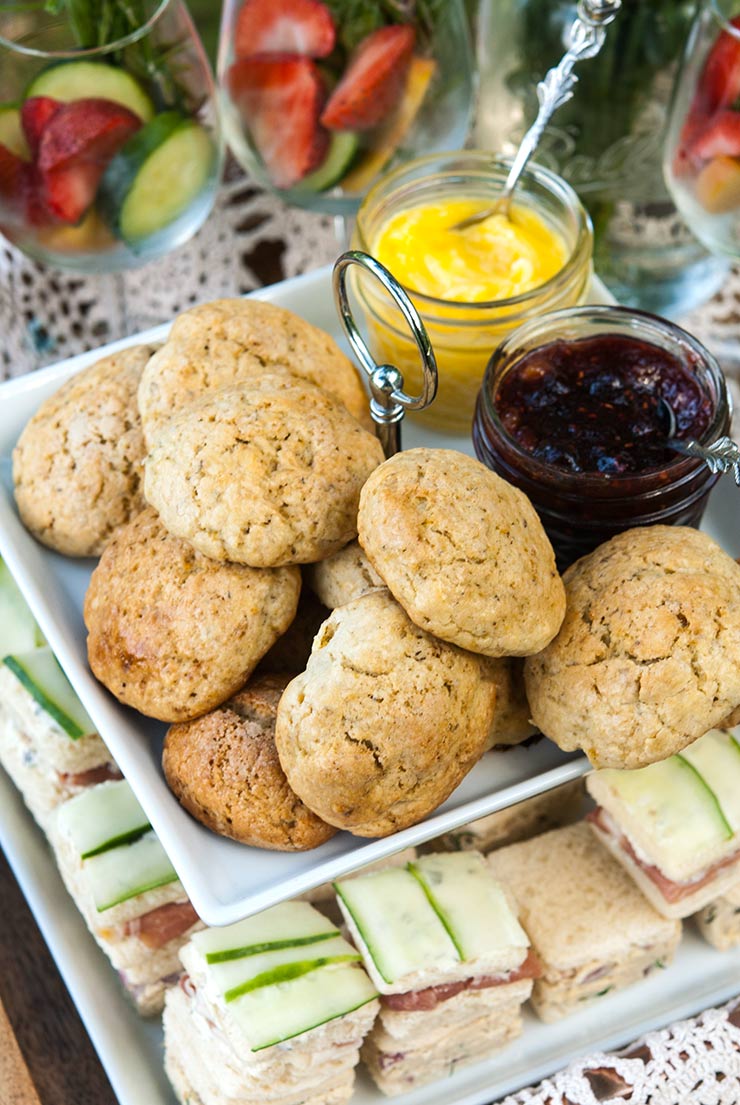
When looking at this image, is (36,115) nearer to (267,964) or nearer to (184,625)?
(184,625)

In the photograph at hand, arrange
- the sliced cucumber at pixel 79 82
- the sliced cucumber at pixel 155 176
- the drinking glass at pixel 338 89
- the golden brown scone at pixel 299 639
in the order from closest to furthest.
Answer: the golden brown scone at pixel 299 639 → the sliced cucumber at pixel 79 82 → the sliced cucumber at pixel 155 176 → the drinking glass at pixel 338 89

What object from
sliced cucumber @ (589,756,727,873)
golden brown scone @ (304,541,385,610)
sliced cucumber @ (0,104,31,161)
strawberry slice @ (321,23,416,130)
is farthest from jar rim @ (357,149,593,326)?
Answer: sliced cucumber @ (589,756,727,873)

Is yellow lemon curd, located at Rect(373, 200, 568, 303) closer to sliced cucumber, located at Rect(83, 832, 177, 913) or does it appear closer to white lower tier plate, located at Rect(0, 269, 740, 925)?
white lower tier plate, located at Rect(0, 269, 740, 925)

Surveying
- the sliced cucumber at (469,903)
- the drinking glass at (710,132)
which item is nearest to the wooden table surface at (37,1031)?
the sliced cucumber at (469,903)

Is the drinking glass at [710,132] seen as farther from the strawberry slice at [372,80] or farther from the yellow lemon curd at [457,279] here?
the strawberry slice at [372,80]

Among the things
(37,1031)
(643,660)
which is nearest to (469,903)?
(643,660)
